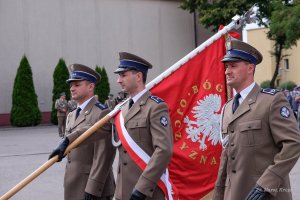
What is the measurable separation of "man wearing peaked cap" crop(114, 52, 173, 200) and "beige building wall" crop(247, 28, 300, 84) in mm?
62690

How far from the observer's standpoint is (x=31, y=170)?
1070 centimetres

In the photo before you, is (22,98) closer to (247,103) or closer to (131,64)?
(131,64)

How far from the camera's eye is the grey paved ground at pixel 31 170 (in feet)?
26.9

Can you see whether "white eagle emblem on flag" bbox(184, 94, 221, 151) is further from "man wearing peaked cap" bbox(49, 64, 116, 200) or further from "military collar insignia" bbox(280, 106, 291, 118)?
"military collar insignia" bbox(280, 106, 291, 118)

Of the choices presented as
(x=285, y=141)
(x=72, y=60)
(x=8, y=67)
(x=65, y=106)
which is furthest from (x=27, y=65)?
(x=285, y=141)

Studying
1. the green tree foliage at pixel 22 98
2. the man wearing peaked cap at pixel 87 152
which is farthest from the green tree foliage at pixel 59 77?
the man wearing peaked cap at pixel 87 152

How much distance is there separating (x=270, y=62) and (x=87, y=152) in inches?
2655

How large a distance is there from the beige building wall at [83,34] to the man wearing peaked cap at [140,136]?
74.9 feet

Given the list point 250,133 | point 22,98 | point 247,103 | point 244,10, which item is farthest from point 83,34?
point 250,133

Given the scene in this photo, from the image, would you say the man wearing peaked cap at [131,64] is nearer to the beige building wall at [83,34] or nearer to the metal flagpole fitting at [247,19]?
the metal flagpole fitting at [247,19]

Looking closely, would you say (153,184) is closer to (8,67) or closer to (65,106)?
(65,106)

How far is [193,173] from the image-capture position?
4.65 metres

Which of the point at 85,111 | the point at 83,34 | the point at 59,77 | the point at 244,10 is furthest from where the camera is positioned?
the point at 244,10

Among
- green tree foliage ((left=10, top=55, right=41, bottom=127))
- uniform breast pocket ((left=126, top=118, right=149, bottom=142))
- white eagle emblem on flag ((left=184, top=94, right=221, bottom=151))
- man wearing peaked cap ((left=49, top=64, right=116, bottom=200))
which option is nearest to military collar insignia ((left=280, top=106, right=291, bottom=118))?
uniform breast pocket ((left=126, top=118, right=149, bottom=142))
